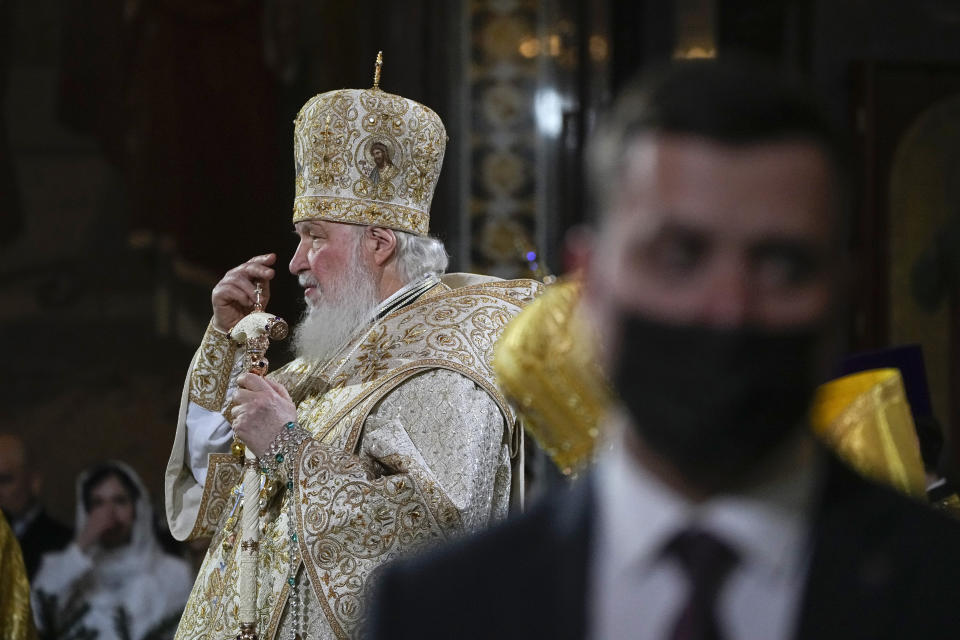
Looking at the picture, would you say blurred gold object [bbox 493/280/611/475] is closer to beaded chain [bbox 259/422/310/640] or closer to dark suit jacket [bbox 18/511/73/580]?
beaded chain [bbox 259/422/310/640]

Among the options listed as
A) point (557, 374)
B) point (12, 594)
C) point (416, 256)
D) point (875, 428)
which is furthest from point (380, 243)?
point (557, 374)

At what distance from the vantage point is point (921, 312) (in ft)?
22.5

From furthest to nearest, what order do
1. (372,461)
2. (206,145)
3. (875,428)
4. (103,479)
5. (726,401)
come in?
1. (206,145)
2. (103,479)
3. (372,461)
4. (875,428)
5. (726,401)

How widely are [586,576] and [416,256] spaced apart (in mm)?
2757

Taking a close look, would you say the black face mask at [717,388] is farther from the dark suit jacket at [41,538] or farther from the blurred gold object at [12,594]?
the dark suit jacket at [41,538]

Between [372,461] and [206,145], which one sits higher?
[206,145]

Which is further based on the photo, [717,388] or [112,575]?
[112,575]

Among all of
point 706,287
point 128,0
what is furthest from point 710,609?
point 128,0

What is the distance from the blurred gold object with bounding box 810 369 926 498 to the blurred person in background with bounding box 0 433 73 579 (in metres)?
5.92

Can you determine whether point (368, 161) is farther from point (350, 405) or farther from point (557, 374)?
point (557, 374)

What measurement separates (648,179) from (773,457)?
0.19 metres

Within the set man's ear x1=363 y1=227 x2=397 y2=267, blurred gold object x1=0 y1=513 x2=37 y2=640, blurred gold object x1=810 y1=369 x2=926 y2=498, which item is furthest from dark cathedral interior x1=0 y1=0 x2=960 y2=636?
blurred gold object x1=810 y1=369 x2=926 y2=498

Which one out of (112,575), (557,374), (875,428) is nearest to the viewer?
(557,374)

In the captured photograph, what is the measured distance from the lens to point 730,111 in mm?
917
